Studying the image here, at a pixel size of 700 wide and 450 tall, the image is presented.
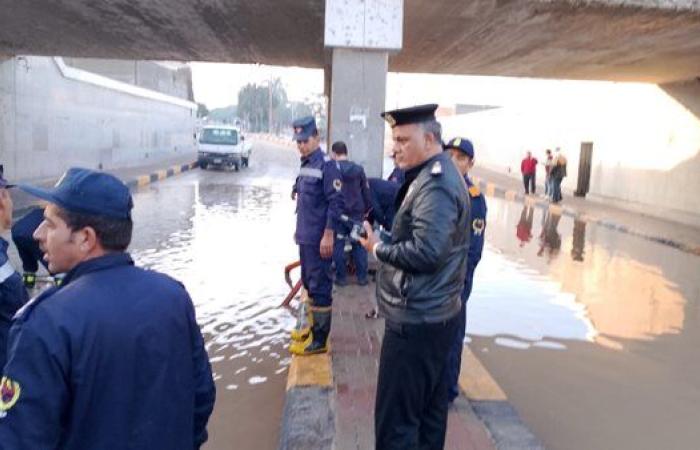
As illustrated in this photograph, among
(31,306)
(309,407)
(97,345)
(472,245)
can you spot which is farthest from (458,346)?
(31,306)

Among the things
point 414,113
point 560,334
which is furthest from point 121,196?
point 560,334

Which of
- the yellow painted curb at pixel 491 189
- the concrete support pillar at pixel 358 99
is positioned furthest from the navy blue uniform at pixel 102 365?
the yellow painted curb at pixel 491 189

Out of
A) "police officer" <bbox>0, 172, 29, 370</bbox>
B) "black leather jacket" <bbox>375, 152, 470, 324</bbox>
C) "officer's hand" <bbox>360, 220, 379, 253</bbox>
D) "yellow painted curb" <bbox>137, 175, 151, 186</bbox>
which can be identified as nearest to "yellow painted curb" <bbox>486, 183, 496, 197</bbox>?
"yellow painted curb" <bbox>137, 175, 151, 186</bbox>

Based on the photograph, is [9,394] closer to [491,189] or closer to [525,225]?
[525,225]

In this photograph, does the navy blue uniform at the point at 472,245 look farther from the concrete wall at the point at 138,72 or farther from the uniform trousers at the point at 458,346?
the concrete wall at the point at 138,72

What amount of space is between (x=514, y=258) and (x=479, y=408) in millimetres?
6659

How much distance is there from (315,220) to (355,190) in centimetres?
183

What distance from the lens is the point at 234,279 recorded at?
7855 mm

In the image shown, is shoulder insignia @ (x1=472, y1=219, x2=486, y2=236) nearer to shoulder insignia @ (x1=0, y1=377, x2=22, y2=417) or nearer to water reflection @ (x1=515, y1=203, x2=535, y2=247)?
shoulder insignia @ (x1=0, y1=377, x2=22, y2=417)

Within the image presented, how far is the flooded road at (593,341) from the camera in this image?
168 inches

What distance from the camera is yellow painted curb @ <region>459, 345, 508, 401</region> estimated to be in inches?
164

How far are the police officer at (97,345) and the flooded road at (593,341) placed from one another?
3035 millimetres

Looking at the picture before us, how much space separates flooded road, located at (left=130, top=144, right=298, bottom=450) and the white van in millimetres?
9645

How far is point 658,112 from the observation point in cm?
1605
